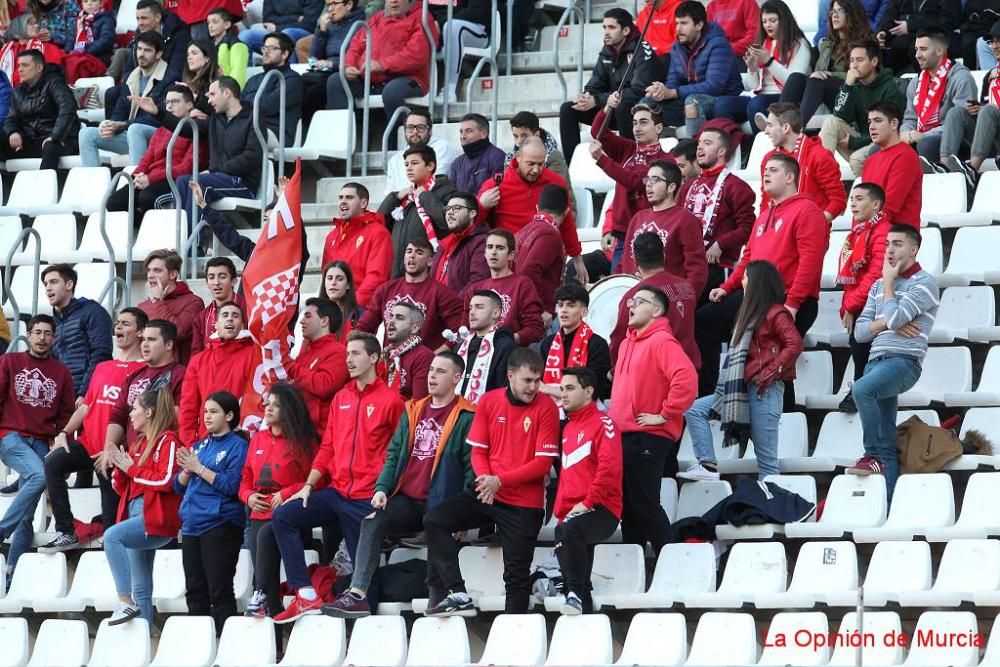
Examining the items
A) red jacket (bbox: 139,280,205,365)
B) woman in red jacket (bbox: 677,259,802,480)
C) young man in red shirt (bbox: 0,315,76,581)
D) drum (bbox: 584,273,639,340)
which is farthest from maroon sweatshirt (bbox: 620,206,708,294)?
young man in red shirt (bbox: 0,315,76,581)

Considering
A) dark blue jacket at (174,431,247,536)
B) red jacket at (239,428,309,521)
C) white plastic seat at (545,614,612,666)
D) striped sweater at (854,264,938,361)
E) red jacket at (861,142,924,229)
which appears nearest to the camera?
white plastic seat at (545,614,612,666)

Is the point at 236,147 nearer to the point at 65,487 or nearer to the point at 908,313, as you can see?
the point at 65,487

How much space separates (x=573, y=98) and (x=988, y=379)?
4225 millimetres

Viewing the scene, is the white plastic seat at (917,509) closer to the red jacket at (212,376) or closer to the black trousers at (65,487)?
the red jacket at (212,376)

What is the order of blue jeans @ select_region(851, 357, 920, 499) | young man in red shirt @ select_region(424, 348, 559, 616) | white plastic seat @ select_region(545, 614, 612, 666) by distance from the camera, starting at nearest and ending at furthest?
1. white plastic seat @ select_region(545, 614, 612, 666)
2. young man in red shirt @ select_region(424, 348, 559, 616)
3. blue jeans @ select_region(851, 357, 920, 499)

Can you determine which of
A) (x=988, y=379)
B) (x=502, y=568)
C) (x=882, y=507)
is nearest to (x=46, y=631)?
(x=502, y=568)

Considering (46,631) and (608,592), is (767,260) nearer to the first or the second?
(608,592)

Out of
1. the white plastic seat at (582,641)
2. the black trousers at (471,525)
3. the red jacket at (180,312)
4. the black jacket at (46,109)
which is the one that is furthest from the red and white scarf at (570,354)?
the black jacket at (46,109)

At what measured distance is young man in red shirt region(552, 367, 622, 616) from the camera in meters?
9.23

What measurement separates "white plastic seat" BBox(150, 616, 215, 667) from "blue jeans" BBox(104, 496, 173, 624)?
1.51ft

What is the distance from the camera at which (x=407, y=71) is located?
1370 centimetres

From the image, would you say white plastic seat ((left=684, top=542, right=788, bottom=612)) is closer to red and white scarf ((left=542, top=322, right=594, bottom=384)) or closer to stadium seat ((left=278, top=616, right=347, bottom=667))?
red and white scarf ((left=542, top=322, right=594, bottom=384))

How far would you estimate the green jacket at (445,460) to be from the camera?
972 centimetres

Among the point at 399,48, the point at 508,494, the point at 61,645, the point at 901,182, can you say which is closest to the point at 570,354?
the point at 508,494
